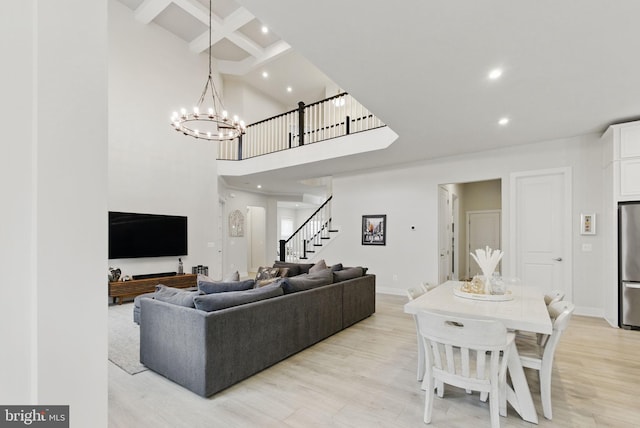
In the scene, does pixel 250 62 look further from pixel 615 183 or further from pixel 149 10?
pixel 615 183

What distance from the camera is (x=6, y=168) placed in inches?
35.1

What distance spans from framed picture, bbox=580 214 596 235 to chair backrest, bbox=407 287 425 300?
11.6ft

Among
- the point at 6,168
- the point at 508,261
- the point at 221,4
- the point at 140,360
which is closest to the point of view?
the point at 6,168

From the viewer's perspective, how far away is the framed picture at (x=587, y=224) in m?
4.84

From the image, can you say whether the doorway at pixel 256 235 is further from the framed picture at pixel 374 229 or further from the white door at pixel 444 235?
the white door at pixel 444 235

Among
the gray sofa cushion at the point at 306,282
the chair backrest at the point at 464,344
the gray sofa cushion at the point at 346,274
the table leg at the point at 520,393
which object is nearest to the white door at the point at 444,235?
the gray sofa cushion at the point at 346,274

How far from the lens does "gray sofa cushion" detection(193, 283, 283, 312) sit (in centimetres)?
259

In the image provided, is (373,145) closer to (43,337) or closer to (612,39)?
(612,39)

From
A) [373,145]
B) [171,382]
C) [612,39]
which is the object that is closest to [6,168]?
[171,382]

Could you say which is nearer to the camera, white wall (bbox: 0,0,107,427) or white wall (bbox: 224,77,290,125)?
white wall (bbox: 0,0,107,427)

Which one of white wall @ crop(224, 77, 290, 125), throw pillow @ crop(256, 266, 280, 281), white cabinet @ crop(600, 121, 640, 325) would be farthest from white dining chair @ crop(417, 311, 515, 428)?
white wall @ crop(224, 77, 290, 125)

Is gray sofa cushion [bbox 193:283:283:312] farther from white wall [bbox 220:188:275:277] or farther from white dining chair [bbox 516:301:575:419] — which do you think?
white wall [bbox 220:188:275:277]

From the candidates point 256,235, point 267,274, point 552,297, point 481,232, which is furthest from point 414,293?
point 256,235

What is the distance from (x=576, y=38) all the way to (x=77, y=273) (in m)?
3.52
